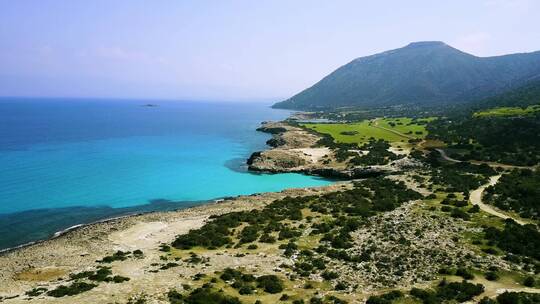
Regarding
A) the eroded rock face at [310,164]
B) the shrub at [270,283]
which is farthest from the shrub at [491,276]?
the eroded rock face at [310,164]

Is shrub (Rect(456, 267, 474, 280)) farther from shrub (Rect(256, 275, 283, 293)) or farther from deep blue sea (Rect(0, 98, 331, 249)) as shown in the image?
deep blue sea (Rect(0, 98, 331, 249))

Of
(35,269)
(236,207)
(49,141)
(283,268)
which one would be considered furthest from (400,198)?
(49,141)

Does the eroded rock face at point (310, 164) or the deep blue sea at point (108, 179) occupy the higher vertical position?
the eroded rock face at point (310, 164)

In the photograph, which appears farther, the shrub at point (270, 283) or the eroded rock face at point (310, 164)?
the eroded rock face at point (310, 164)

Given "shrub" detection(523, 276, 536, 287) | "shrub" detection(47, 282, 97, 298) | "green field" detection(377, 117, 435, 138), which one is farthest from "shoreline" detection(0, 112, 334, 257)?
"shrub" detection(523, 276, 536, 287)

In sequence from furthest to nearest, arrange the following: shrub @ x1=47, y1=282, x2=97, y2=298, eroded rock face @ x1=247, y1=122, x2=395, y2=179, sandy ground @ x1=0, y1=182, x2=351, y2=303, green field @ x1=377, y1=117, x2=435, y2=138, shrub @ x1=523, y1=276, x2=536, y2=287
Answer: green field @ x1=377, y1=117, x2=435, y2=138 < eroded rock face @ x1=247, y1=122, x2=395, y2=179 < sandy ground @ x1=0, y1=182, x2=351, y2=303 < shrub @ x1=47, y1=282, x2=97, y2=298 < shrub @ x1=523, y1=276, x2=536, y2=287

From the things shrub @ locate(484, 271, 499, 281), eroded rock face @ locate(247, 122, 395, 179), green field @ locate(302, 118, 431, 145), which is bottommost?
eroded rock face @ locate(247, 122, 395, 179)

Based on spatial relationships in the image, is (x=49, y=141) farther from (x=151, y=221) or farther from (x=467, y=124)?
(x=467, y=124)

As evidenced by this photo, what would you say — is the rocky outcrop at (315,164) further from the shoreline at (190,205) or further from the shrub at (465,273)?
the shrub at (465,273)
